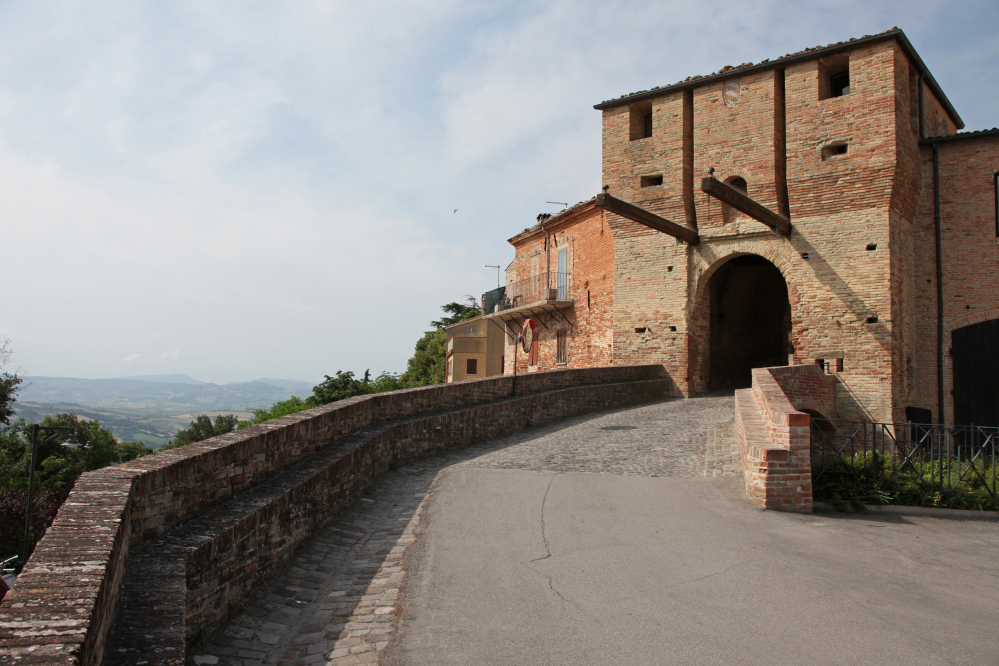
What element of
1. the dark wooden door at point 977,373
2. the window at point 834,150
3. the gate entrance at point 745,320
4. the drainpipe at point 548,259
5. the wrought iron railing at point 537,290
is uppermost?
the window at point 834,150

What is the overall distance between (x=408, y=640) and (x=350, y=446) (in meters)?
3.94

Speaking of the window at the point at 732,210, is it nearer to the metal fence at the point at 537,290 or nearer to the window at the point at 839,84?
the window at the point at 839,84

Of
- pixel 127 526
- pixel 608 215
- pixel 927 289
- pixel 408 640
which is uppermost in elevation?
pixel 608 215

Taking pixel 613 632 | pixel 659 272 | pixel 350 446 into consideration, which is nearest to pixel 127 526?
pixel 613 632

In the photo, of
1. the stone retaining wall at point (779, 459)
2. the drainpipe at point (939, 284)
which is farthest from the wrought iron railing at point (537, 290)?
the stone retaining wall at point (779, 459)

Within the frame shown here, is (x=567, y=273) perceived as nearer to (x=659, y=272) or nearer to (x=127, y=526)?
(x=659, y=272)

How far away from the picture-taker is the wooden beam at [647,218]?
Result: 14.3 m

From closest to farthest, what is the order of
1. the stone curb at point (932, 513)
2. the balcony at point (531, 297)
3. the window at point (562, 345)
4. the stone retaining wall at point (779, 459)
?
the stone retaining wall at point (779, 459) < the stone curb at point (932, 513) < the window at point (562, 345) < the balcony at point (531, 297)

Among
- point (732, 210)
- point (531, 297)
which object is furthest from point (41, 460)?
point (732, 210)

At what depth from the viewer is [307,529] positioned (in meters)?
6.28

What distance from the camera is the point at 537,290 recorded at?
86.3 feet

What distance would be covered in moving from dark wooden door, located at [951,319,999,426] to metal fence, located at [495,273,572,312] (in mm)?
11866

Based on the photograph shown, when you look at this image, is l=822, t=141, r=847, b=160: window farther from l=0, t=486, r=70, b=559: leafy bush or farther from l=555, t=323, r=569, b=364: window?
l=0, t=486, r=70, b=559: leafy bush

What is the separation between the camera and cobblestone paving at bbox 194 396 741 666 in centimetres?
445
